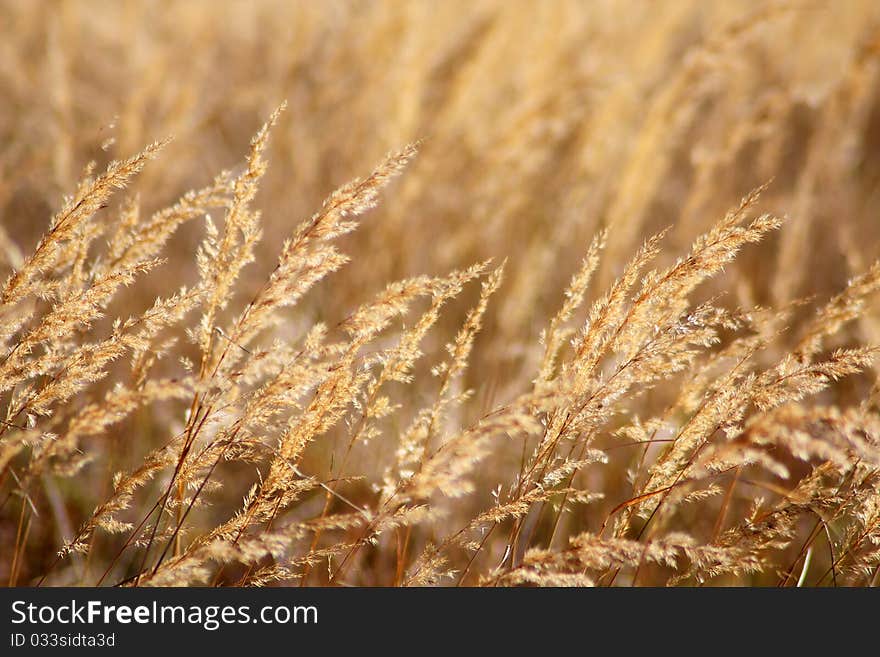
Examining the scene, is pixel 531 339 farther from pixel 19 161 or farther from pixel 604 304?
pixel 19 161

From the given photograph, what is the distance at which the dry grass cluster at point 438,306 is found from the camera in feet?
4.04

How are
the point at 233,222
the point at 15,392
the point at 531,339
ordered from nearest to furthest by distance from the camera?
the point at 233,222
the point at 15,392
the point at 531,339

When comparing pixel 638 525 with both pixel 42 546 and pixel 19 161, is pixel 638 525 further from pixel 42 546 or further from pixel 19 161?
pixel 19 161

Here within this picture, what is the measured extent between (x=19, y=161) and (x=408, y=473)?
8.99 feet

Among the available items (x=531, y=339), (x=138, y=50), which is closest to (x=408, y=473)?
(x=531, y=339)

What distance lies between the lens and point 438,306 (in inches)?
56.6

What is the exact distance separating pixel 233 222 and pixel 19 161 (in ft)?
8.06

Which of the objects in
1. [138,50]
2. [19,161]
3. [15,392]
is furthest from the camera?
[138,50]

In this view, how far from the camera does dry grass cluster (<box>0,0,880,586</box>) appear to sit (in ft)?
4.04

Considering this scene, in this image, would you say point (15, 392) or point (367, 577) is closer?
point (15, 392)
